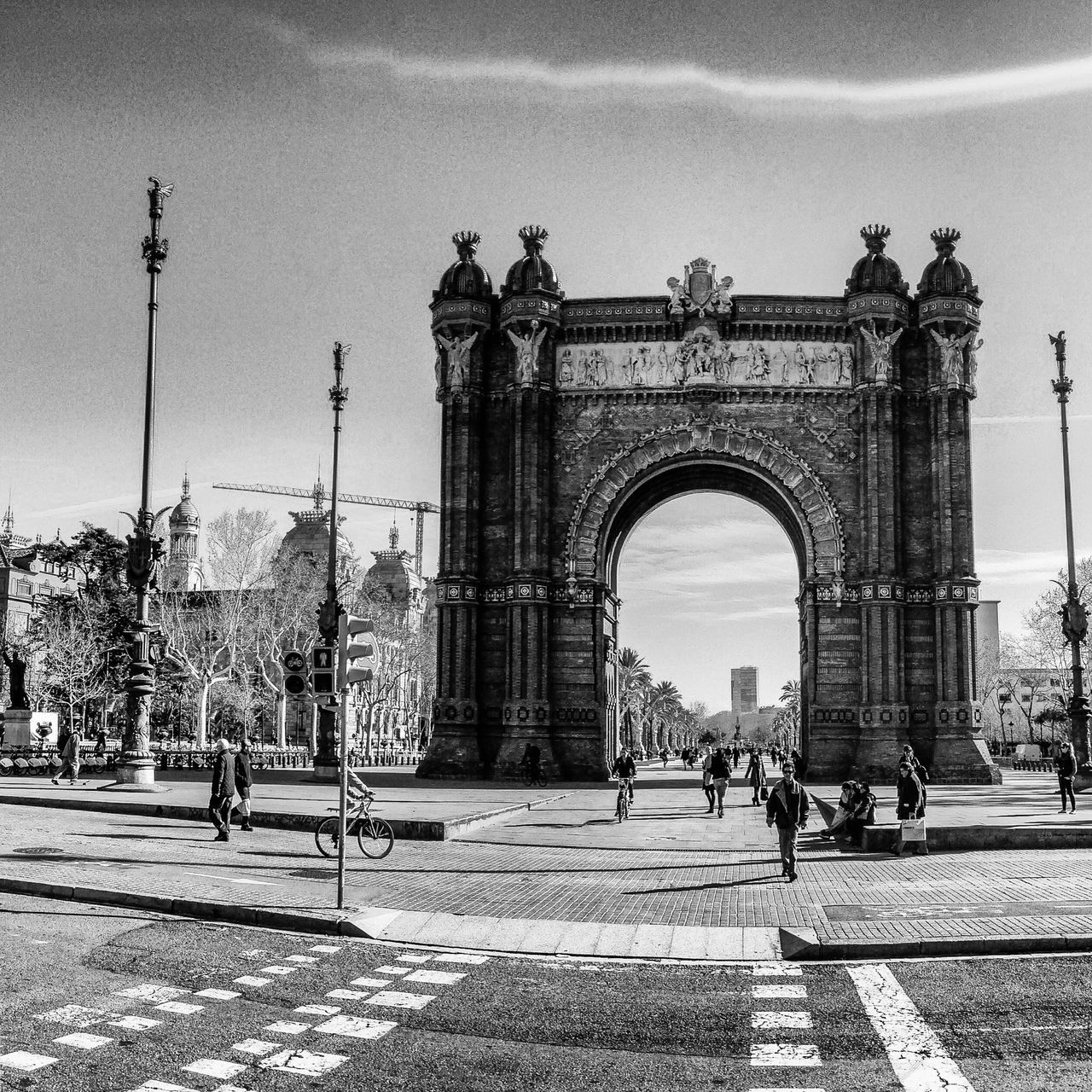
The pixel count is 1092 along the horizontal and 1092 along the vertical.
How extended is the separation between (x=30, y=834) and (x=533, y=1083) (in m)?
15.1

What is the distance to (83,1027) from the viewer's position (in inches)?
318

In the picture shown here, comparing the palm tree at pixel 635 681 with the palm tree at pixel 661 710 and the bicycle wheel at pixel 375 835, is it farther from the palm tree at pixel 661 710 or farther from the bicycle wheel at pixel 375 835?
the bicycle wheel at pixel 375 835

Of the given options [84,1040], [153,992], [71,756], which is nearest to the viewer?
[84,1040]

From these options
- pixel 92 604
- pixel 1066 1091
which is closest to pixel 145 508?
pixel 1066 1091

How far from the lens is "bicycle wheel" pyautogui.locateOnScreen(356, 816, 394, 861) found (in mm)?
17859

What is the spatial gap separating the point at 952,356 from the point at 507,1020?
1436 inches

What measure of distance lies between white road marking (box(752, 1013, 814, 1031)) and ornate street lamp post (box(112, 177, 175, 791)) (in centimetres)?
2123

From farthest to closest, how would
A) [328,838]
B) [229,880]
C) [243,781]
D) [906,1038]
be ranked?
[243,781]
[328,838]
[229,880]
[906,1038]

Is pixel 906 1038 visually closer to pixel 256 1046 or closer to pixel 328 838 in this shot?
pixel 256 1046

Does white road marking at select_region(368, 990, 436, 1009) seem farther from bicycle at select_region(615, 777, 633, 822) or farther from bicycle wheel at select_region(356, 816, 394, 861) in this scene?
bicycle at select_region(615, 777, 633, 822)

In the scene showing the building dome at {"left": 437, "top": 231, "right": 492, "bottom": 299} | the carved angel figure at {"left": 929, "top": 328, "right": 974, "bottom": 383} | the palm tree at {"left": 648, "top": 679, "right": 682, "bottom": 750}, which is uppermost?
the building dome at {"left": 437, "top": 231, "right": 492, "bottom": 299}

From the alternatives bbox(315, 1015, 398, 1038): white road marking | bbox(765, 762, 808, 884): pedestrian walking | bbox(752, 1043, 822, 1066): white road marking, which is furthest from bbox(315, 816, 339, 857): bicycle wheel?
bbox(752, 1043, 822, 1066): white road marking

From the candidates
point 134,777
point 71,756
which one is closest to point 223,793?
point 134,777

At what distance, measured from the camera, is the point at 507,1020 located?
8.61m
